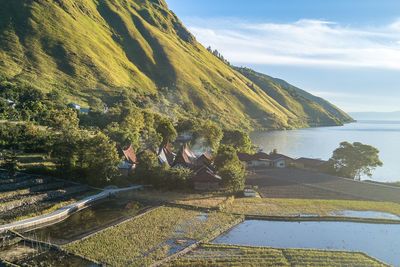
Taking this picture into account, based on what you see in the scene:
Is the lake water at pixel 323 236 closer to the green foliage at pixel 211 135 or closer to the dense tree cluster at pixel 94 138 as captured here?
the dense tree cluster at pixel 94 138

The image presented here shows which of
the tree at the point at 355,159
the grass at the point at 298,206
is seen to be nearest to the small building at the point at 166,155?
the grass at the point at 298,206

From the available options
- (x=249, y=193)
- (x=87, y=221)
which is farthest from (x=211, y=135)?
(x=87, y=221)

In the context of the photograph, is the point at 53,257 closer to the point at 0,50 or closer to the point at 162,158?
the point at 162,158

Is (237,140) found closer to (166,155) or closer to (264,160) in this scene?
(264,160)

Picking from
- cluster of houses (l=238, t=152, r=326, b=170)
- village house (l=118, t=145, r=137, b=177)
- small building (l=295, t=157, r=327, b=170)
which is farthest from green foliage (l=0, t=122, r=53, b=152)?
small building (l=295, t=157, r=327, b=170)

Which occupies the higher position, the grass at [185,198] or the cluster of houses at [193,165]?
the cluster of houses at [193,165]

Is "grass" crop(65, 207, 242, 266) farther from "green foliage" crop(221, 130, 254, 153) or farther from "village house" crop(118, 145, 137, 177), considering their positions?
"green foliage" crop(221, 130, 254, 153)
